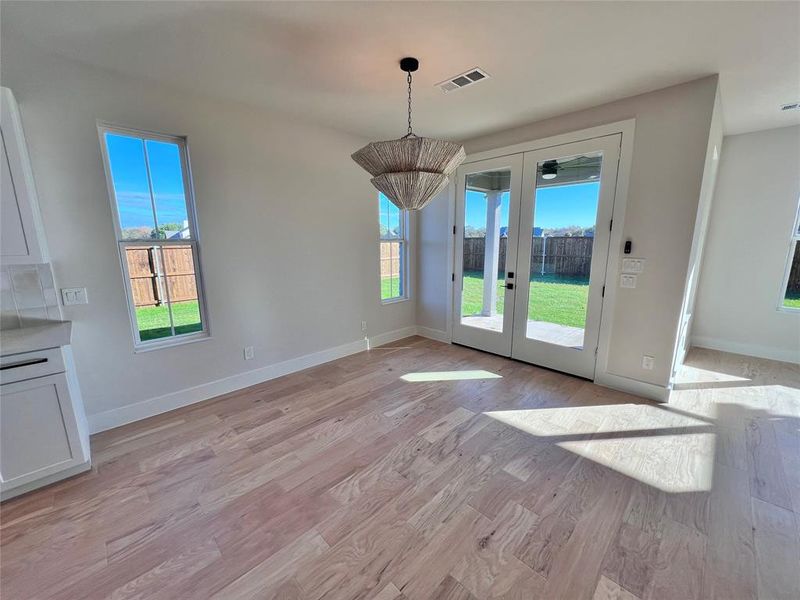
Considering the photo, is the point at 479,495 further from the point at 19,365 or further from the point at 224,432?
the point at 19,365

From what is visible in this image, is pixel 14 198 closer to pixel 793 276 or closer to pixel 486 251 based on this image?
pixel 486 251

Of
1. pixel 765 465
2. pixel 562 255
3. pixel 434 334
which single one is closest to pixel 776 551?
pixel 765 465

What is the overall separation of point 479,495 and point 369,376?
6.01ft

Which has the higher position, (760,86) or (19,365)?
(760,86)

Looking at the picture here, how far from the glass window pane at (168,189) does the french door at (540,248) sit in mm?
3049

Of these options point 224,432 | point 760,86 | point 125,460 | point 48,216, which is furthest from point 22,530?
point 760,86

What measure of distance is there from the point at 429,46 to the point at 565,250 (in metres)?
2.32

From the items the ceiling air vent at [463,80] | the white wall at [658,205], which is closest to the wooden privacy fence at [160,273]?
the ceiling air vent at [463,80]

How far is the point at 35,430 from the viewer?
72.1 inches

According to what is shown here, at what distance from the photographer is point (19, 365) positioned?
5.75 feet

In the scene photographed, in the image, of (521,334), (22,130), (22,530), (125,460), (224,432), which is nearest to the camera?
(22,530)

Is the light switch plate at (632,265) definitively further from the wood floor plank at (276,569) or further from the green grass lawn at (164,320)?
the green grass lawn at (164,320)

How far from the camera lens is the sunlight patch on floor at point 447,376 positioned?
3.41m

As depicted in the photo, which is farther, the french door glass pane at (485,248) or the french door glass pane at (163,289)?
the french door glass pane at (485,248)
